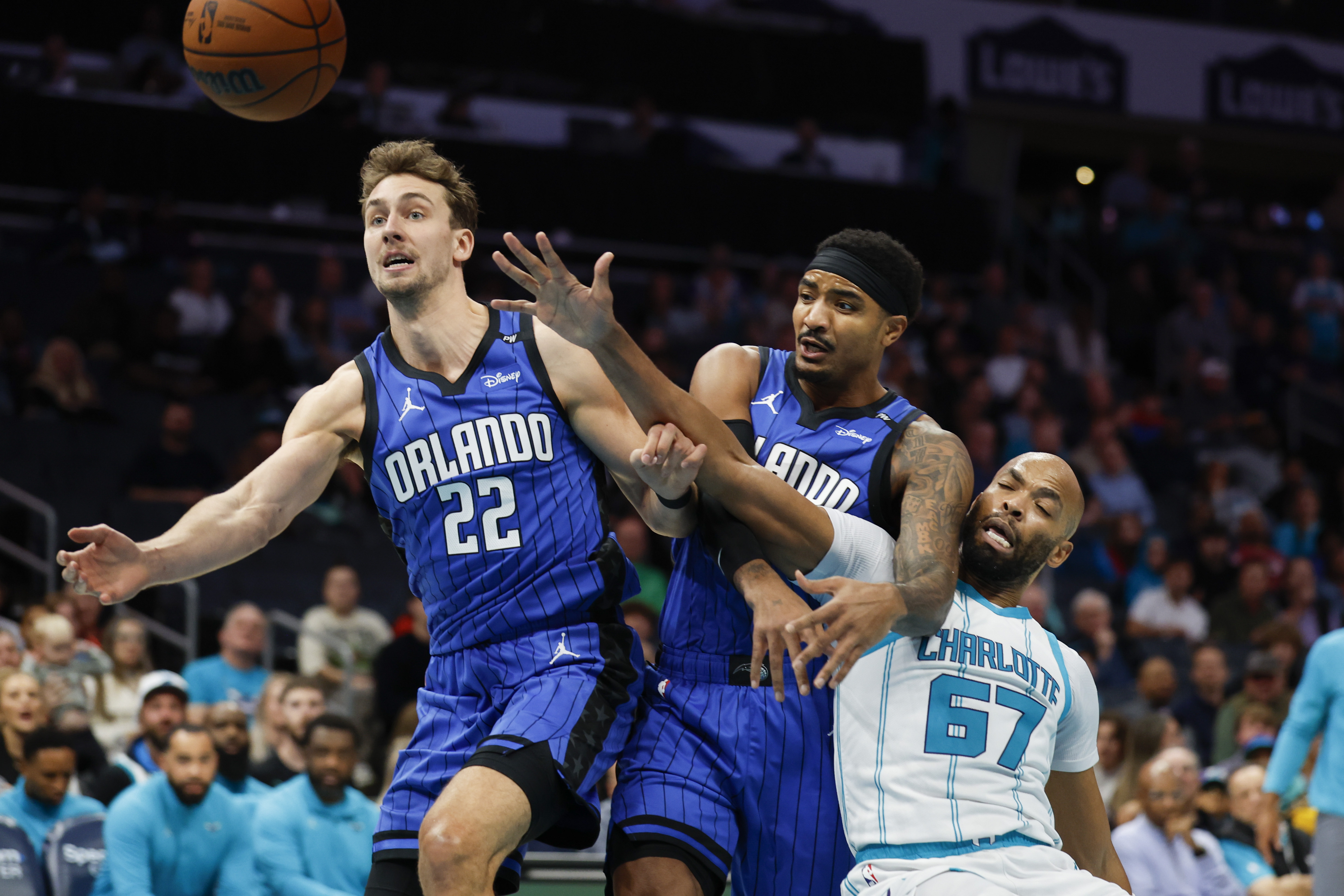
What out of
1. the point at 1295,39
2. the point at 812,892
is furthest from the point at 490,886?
the point at 1295,39

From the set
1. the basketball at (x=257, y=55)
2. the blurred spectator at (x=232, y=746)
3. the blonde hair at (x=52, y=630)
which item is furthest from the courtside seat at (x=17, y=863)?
the basketball at (x=257, y=55)

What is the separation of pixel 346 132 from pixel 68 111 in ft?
7.64

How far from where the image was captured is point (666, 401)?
4172 mm

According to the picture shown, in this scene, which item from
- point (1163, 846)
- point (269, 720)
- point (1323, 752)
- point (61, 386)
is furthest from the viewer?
point (61, 386)

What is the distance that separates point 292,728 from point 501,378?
4.47 meters

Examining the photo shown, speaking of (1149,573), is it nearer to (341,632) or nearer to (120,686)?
(341,632)

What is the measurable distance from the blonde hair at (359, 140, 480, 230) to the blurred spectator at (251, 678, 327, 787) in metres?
4.14

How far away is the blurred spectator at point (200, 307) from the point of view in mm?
13320

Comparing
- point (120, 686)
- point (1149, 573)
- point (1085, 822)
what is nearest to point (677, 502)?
point (1085, 822)

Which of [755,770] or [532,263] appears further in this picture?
[755,770]

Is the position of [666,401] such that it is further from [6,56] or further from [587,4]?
[587,4]

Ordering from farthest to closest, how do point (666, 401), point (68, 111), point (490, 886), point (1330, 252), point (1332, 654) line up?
point (1330, 252)
point (68, 111)
point (1332, 654)
point (666, 401)
point (490, 886)

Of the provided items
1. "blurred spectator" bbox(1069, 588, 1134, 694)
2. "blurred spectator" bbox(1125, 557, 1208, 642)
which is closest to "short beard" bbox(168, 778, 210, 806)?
"blurred spectator" bbox(1069, 588, 1134, 694)

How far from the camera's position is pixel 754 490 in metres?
4.23
